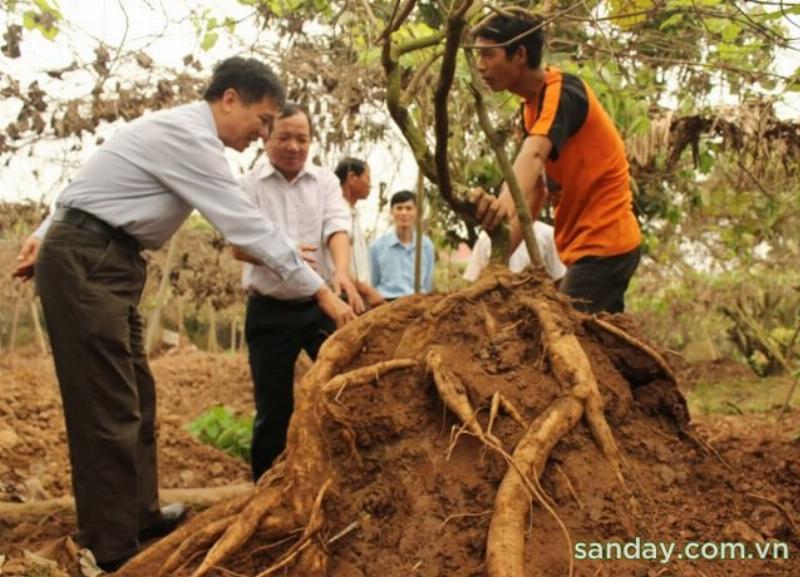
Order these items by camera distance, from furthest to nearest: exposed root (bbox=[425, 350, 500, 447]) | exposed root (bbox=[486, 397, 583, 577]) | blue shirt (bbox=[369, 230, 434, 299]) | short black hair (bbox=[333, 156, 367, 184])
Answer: blue shirt (bbox=[369, 230, 434, 299]), short black hair (bbox=[333, 156, 367, 184]), exposed root (bbox=[425, 350, 500, 447]), exposed root (bbox=[486, 397, 583, 577])

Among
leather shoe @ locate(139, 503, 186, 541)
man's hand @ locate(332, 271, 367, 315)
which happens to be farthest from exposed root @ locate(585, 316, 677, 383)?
leather shoe @ locate(139, 503, 186, 541)

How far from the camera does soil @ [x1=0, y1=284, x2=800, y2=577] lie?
2631 mm

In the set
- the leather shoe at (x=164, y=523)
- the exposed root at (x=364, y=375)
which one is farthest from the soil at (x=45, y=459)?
the exposed root at (x=364, y=375)

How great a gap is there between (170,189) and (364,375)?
119 cm

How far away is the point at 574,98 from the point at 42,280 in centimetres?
234

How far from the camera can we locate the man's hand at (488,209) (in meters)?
3.56

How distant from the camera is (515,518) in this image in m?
2.59

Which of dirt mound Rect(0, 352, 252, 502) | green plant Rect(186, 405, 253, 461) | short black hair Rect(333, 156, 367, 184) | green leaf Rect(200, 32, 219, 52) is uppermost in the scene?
green leaf Rect(200, 32, 219, 52)

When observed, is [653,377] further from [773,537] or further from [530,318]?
[773,537]

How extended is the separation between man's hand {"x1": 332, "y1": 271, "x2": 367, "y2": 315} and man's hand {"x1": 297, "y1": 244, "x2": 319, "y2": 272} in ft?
0.47

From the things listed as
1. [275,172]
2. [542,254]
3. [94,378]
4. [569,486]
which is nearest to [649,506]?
[569,486]

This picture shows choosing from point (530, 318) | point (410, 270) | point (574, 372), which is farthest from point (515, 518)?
point (410, 270)

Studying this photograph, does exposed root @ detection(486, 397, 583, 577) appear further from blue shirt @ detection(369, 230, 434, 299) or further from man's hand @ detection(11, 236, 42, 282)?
blue shirt @ detection(369, 230, 434, 299)

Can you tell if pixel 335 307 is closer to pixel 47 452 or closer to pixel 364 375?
pixel 364 375
